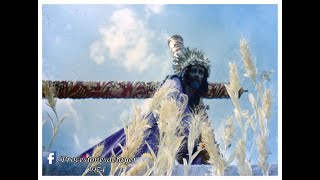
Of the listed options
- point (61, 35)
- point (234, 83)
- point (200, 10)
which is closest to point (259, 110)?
point (234, 83)

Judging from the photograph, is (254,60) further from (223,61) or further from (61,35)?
(61,35)

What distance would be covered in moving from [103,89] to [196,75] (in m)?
0.58

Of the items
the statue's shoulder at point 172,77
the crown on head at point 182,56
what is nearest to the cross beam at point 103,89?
the statue's shoulder at point 172,77

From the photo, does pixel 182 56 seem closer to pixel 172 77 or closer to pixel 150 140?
pixel 172 77

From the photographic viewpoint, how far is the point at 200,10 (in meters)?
5.63

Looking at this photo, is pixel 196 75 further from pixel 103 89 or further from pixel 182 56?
pixel 103 89

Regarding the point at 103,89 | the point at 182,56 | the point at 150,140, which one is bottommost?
the point at 150,140

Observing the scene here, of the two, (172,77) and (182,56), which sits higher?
(182,56)

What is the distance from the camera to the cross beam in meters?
5.61

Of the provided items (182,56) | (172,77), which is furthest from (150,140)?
(182,56)

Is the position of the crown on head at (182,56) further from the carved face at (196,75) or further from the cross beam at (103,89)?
the cross beam at (103,89)

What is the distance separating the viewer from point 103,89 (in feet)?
18.5

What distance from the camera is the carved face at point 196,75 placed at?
5.66m

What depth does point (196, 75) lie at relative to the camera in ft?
18.6
